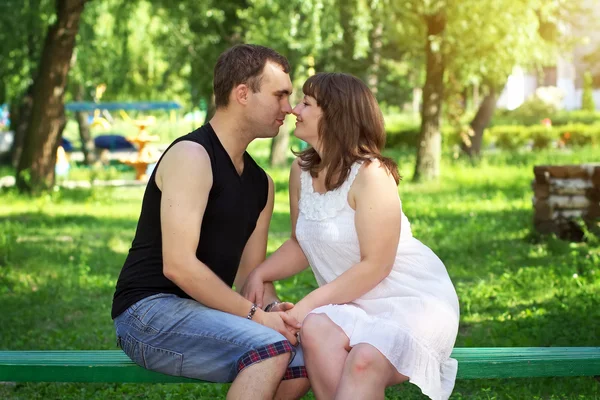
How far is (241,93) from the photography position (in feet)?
13.1

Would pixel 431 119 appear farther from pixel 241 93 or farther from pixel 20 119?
pixel 241 93

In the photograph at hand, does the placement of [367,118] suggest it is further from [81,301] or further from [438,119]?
[438,119]

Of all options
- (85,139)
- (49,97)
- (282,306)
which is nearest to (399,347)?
(282,306)

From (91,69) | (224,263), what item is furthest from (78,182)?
(224,263)

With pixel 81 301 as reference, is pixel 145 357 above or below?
above

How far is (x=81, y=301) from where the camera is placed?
7.83m

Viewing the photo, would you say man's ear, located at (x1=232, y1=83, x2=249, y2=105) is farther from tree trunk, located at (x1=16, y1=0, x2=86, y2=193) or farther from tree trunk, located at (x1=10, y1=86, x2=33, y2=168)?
tree trunk, located at (x1=10, y1=86, x2=33, y2=168)

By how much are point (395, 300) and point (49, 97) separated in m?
12.9

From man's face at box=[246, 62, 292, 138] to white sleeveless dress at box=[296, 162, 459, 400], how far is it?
0.28 m

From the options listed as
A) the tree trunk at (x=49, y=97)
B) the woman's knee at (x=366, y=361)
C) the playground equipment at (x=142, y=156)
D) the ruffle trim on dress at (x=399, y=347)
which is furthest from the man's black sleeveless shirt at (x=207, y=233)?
the playground equipment at (x=142, y=156)

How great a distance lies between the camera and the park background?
6.63 m

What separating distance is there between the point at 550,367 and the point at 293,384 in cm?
102

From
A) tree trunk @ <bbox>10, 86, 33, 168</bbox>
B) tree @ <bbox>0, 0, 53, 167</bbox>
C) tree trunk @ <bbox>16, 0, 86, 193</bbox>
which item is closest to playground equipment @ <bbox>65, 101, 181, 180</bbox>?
tree trunk @ <bbox>10, 86, 33, 168</bbox>

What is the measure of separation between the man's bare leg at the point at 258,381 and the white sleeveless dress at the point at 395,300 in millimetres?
300
